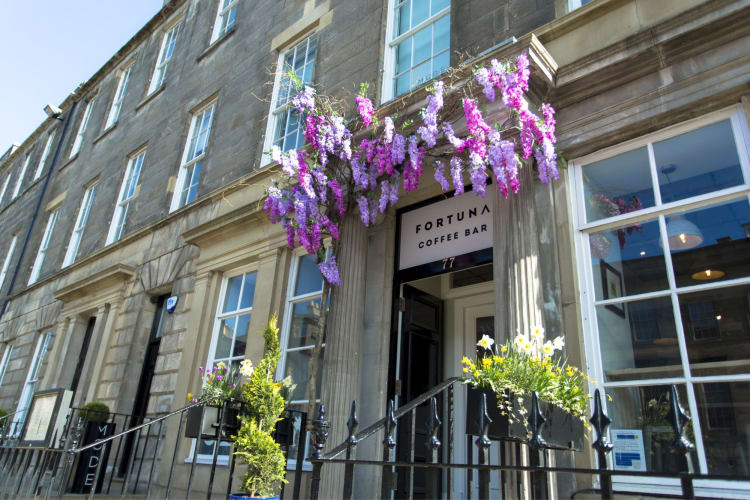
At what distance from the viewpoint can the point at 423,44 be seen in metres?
7.17

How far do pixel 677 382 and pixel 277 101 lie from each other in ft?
25.0

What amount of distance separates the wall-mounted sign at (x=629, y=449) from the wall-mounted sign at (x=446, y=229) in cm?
214

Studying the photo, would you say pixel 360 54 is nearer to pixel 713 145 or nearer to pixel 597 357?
pixel 713 145

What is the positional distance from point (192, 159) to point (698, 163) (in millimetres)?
9425

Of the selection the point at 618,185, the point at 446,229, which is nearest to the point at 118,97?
the point at 446,229

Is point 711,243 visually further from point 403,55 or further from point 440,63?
point 403,55

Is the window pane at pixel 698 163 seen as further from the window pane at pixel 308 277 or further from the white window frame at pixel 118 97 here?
the white window frame at pixel 118 97

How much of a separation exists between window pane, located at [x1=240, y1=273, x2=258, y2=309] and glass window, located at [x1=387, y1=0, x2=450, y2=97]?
3.51 m

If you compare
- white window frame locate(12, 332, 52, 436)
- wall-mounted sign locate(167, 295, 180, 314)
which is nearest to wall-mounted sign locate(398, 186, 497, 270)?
wall-mounted sign locate(167, 295, 180, 314)

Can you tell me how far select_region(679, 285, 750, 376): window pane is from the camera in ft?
11.8

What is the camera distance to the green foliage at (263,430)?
186 inches

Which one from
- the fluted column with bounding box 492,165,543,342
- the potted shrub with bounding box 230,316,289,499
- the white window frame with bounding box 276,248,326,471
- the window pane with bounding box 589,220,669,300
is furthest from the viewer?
the white window frame with bounding box 276,248,326,471

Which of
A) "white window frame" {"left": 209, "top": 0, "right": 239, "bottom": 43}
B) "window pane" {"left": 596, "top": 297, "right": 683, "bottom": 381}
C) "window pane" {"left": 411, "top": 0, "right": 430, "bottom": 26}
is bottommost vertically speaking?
"window pane" {"left": 596, "top": 297, "right": 683, "bottom": 381}

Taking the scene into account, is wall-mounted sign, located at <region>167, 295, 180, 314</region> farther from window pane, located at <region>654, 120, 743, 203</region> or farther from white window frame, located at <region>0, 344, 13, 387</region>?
white window frame, located at <region>0, 344, 13, 387</region>
